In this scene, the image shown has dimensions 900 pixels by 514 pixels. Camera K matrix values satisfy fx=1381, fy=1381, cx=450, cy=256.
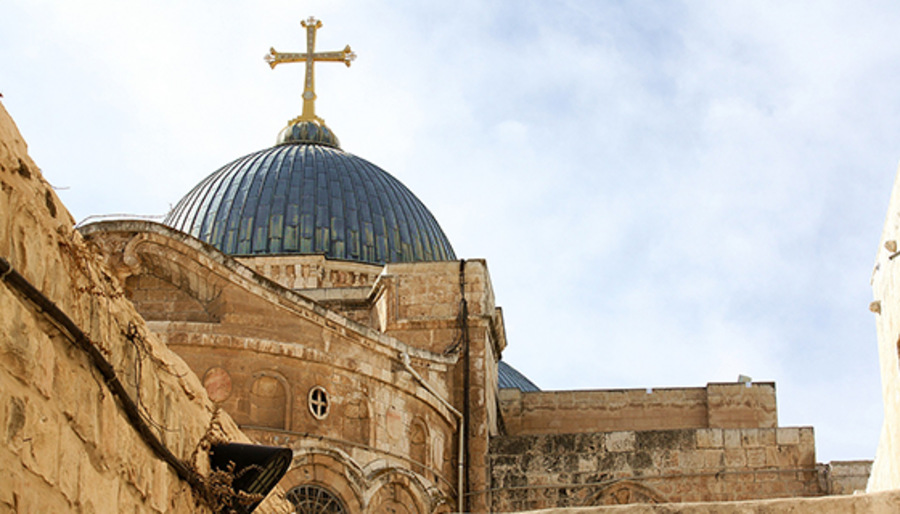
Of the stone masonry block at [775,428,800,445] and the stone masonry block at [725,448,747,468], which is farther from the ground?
the stone masonry block at [775,428,800,445]

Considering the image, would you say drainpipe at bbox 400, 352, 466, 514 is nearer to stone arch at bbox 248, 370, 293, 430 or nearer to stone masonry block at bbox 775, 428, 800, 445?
stone arch at bbox 248, 370, 293, 430

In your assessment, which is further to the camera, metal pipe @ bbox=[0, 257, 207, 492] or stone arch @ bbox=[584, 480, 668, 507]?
stone arch @ bbox=[584, 480, 668, 507]

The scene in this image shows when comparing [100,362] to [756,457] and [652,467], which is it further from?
[756,457]

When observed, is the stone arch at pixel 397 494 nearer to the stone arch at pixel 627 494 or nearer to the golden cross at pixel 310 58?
the stone arch at pixel 627 494

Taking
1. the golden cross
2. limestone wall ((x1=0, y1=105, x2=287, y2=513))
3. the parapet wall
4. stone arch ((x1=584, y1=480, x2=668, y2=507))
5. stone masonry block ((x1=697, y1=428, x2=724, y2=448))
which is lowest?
limestone wall ((x1=0, y1=105, x2=287, y2=513))

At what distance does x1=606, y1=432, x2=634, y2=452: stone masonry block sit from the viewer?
55.5 feet

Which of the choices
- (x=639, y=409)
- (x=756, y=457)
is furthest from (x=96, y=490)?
(x=639, y=409)

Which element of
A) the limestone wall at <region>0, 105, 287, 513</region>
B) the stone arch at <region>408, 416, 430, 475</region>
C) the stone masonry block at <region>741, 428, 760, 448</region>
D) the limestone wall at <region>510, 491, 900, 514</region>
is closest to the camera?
the limestone wall at <region>0, 105, 287, 513</region>

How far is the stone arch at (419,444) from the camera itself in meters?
15.3

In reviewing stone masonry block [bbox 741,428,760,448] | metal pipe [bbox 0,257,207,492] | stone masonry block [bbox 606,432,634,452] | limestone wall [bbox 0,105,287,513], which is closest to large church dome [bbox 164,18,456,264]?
stone masonry block [bbox 606,432,634,452]

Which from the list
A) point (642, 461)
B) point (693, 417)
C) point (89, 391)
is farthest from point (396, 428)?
point (89, 391)

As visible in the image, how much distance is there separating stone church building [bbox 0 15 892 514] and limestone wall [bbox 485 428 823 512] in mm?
21

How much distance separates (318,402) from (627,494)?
14.5 feet

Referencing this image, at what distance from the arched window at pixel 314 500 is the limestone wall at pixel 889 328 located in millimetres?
5988
